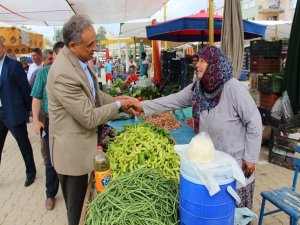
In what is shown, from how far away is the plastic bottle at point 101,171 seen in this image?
2.15m

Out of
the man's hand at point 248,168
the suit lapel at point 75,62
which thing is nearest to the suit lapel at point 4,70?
the suit lapel at point 75,62

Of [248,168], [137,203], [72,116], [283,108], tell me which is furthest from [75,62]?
[283,108]

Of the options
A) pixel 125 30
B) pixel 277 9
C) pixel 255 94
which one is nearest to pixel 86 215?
pixel 255 94

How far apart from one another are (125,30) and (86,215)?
37.3ft

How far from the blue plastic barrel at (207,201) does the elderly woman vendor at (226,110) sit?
3.32ft

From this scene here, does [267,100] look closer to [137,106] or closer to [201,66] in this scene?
[137,106]

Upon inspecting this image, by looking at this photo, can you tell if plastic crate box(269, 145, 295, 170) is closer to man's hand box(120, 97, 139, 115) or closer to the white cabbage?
man's hand box(120, 97, 139, 115)

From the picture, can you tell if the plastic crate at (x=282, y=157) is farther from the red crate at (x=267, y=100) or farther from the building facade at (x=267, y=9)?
the building facade at (x=267, y=9)

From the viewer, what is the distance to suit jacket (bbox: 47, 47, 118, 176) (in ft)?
7.01

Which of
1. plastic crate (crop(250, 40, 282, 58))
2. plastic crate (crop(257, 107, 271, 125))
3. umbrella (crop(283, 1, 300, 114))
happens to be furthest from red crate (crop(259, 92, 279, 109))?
plastic crate (crop(250, 40, 282, 58))

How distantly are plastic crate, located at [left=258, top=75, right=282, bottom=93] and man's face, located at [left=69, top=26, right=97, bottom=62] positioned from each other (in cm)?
512

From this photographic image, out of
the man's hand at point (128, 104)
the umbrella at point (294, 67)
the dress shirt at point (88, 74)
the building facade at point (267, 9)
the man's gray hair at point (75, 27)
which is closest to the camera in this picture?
the man's gray hair at point (75, 27)

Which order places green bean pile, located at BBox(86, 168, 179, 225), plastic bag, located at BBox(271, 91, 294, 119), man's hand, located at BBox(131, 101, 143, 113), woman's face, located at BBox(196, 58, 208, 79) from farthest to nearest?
plastic bag, located at BBox(271, 91, 294, 119), man's hand, located at BBox(131, 101, 143, 113), woman's face, located at BBox(196, 58, 208, 79), green bean pile, located at BBox(86, 168, 179, 225)

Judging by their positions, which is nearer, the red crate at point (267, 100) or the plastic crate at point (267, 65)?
the red crate at point (267, 100)
